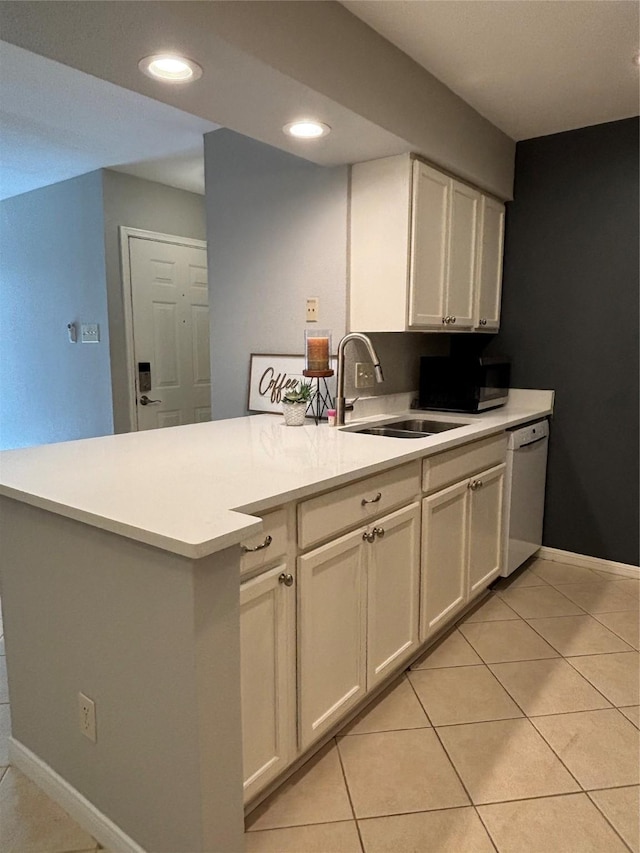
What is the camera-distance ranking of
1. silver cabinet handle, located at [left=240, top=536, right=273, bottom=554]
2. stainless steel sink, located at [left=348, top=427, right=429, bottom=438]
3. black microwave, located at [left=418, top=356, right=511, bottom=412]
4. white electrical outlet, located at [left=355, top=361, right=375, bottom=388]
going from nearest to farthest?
1. silver cabinet handle, located at [left=240, top=536, right=273, bottom=554]
2. stainless steel sink, located at [left=348, top=427, right=429, bottom=438]
3. white electrical outlet, located at [left=355, top=361, right=375, bottom=388]
4. black microwave, located at [left=418, top=356, right=511, bottom=412]

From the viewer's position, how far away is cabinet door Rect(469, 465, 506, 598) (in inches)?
99.8

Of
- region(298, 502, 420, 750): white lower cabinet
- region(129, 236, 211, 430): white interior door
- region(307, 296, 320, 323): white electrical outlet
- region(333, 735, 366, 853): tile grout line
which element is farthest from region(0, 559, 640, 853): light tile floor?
region(129, 236, 211, 430): white interior door

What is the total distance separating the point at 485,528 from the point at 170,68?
2157 mm

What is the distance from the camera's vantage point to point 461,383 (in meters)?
2.98

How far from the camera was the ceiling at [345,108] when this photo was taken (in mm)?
1733

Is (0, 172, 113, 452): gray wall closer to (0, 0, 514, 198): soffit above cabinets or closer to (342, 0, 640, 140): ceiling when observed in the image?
(0, 0, 514, 198): soffit above cabinets

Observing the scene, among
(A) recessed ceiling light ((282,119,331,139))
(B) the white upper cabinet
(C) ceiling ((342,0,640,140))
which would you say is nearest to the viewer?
(C) ceiling ((342,0,640,140))

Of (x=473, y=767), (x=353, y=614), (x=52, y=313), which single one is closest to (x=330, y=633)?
(x=353, y=614)

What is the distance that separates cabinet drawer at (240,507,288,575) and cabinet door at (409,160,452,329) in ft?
4.52

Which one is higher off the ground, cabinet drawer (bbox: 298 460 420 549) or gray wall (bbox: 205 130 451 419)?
gray wall (bbox: 205 130 451 419)

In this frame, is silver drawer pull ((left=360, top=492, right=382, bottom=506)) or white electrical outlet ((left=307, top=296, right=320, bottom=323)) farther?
white electrical outlet ((left=307, top=296, right=320, bottom=323))

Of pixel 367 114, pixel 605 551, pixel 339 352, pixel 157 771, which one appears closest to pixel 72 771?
pixel 157 771

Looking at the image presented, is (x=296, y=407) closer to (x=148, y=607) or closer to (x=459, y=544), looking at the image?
(x=459, y=544)

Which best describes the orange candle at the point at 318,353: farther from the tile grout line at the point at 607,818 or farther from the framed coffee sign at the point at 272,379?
the tile grout line at the point at 607,818
